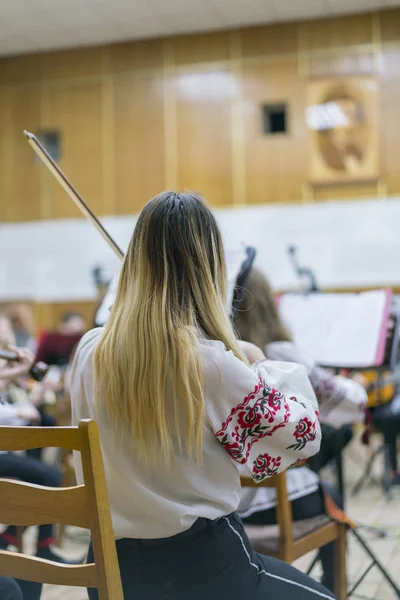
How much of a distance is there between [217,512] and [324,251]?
6.33 meters

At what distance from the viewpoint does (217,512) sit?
4.67ft

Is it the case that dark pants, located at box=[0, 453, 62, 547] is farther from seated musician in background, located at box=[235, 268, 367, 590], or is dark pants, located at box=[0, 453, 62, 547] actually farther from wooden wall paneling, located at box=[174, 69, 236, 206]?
wooden wall paneling, located at box=[174, 69, 236, 206]

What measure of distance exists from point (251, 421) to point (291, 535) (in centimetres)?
76

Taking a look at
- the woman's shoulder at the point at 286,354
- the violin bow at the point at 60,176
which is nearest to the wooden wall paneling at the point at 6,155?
the woman's shoulder at the point at 286,354

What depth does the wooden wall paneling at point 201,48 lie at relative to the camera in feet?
26.4

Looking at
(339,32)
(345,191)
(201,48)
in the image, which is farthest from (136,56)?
(345,191)

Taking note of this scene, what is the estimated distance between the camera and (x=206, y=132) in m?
8.09

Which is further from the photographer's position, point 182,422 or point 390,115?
point 390,115

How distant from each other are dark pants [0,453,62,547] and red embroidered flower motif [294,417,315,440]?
164 centimetres

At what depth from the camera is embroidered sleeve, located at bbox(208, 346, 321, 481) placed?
1403mm

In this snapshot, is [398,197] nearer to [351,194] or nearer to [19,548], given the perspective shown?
[351,194]

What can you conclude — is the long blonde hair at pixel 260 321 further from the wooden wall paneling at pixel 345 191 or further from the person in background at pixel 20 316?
the person in background at pixel 20 316

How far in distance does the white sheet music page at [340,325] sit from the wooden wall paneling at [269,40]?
506cm

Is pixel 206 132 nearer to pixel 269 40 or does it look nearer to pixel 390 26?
pixel 269 40
